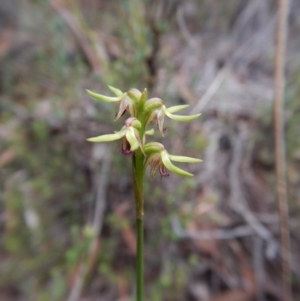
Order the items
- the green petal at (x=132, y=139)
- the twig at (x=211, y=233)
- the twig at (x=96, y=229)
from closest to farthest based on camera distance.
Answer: the green petal at (x=132, y=139), the twig at (x=96, y=229), the twig at (x=211, y=233)

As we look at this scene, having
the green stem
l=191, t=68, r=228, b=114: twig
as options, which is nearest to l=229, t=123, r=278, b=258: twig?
l=191, t=68, r=228, b=114: twig

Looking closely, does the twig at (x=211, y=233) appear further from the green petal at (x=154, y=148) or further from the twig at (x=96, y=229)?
the green petal at (x=154, y=148)

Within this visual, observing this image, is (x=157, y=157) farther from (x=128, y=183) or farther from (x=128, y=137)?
(x=128, y=183)

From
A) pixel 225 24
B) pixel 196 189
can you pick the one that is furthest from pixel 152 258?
pixel 225 24

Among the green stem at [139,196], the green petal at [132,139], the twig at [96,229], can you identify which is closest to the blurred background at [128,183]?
the twig at [96,229]

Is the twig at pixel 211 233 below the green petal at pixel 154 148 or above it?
below

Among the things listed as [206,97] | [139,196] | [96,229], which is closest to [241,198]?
[206,97]
